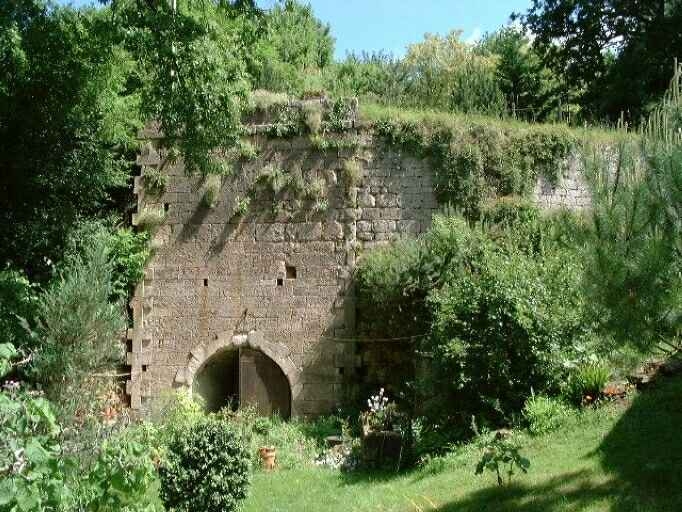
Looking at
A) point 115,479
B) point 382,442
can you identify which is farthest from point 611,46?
point 115,479

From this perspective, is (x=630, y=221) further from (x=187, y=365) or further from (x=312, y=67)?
(x=312, y=67)

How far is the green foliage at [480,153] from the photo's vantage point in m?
11.8

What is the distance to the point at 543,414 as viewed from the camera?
8.13m

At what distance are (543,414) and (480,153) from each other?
196 inches

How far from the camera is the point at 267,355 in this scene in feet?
38.7

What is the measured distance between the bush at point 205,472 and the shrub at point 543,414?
10.3ft

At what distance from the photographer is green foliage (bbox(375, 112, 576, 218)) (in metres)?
11.8

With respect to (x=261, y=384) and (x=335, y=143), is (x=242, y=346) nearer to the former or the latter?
(x=261, y=384)

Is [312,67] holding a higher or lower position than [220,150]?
higher

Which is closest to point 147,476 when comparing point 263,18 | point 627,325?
point 627,325

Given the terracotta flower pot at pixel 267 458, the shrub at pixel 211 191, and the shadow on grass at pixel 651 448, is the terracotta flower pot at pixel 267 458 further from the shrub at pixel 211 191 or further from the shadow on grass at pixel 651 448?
the shadow on grass at pixel 651 448

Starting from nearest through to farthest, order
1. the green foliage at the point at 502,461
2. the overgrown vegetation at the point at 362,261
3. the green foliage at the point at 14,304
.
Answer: the overgrown vegetation at the point at 362,261 → the green foliage at the point at 502,461 → the green foliage at the point at 14,304

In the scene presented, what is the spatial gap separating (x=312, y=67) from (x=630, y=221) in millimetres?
15833

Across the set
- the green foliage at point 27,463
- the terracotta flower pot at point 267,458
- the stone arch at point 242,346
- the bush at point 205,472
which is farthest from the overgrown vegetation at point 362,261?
the green foliage at point 27,463
